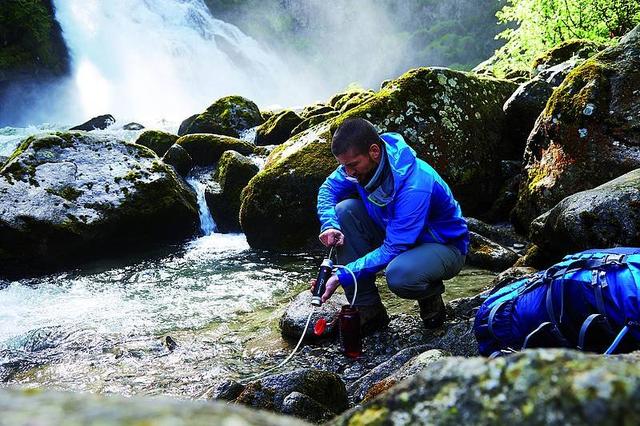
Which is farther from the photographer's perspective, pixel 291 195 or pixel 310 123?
pixel 310 123

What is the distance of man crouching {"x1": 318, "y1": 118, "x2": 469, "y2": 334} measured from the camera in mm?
4207

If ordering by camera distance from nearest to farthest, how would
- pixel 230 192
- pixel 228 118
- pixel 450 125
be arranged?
pixel 450 125 < pixel 230 192 < pixel 228 118

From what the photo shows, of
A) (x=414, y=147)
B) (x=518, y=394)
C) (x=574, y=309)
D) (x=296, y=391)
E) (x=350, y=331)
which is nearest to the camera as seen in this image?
(x=518, y=394)

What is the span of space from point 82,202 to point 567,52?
41.8 feet

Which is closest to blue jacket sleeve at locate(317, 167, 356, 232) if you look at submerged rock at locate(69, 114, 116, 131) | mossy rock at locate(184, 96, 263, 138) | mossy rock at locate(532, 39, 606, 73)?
mossy rock at locate(532, 39, 606, 73)

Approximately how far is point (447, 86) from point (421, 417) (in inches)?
342

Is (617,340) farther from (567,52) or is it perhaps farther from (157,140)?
(157,140)

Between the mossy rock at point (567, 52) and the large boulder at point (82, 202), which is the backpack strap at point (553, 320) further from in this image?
the mossy rock at point (567, 52)

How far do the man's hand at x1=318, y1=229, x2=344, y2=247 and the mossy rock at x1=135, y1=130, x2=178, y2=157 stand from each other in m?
11.6

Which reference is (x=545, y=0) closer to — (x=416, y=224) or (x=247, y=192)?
(x=247, y=192)

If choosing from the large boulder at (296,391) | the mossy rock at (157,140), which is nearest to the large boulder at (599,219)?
the large boulder at (296,391)

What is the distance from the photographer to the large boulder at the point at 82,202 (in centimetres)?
880

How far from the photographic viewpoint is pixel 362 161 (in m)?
4.22

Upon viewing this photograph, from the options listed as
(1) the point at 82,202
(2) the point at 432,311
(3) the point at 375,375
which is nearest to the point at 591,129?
(2) the point at 432,311
